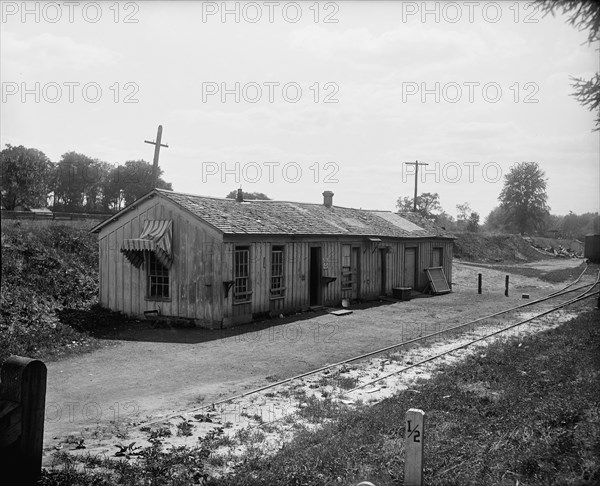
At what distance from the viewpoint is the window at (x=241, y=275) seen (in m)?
16.8

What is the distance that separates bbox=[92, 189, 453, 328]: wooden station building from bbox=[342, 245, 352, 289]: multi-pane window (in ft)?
0.22

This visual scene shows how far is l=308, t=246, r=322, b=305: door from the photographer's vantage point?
20969 millimetres

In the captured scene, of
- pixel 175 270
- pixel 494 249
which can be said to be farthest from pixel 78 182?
pixel 175 270

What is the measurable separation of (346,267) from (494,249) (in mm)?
41297

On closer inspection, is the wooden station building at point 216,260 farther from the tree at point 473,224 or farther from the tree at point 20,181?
the tree at point 473,224

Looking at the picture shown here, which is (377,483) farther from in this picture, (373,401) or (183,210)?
(183,210)

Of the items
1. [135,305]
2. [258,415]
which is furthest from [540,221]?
[258,415]

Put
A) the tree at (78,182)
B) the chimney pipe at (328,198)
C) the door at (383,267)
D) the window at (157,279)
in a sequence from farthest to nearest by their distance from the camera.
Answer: the tree at (78,182) < the chimney pipe at (328,198) < the door at (383,267) < the window at (157,279)

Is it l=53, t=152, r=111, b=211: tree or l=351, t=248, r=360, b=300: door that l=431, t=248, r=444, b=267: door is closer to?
l=351, t=248, r=360, b=300: door

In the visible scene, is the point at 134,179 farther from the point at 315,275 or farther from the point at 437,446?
the point at 437,446

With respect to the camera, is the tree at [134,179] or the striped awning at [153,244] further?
the tree at [134,179]

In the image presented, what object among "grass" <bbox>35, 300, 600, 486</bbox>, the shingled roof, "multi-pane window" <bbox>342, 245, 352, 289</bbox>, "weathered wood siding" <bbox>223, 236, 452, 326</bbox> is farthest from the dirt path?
the shingled roof

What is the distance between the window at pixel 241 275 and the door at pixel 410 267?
1175cm

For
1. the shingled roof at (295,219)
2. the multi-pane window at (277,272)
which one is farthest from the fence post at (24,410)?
the multi-pane window at (277,272)
